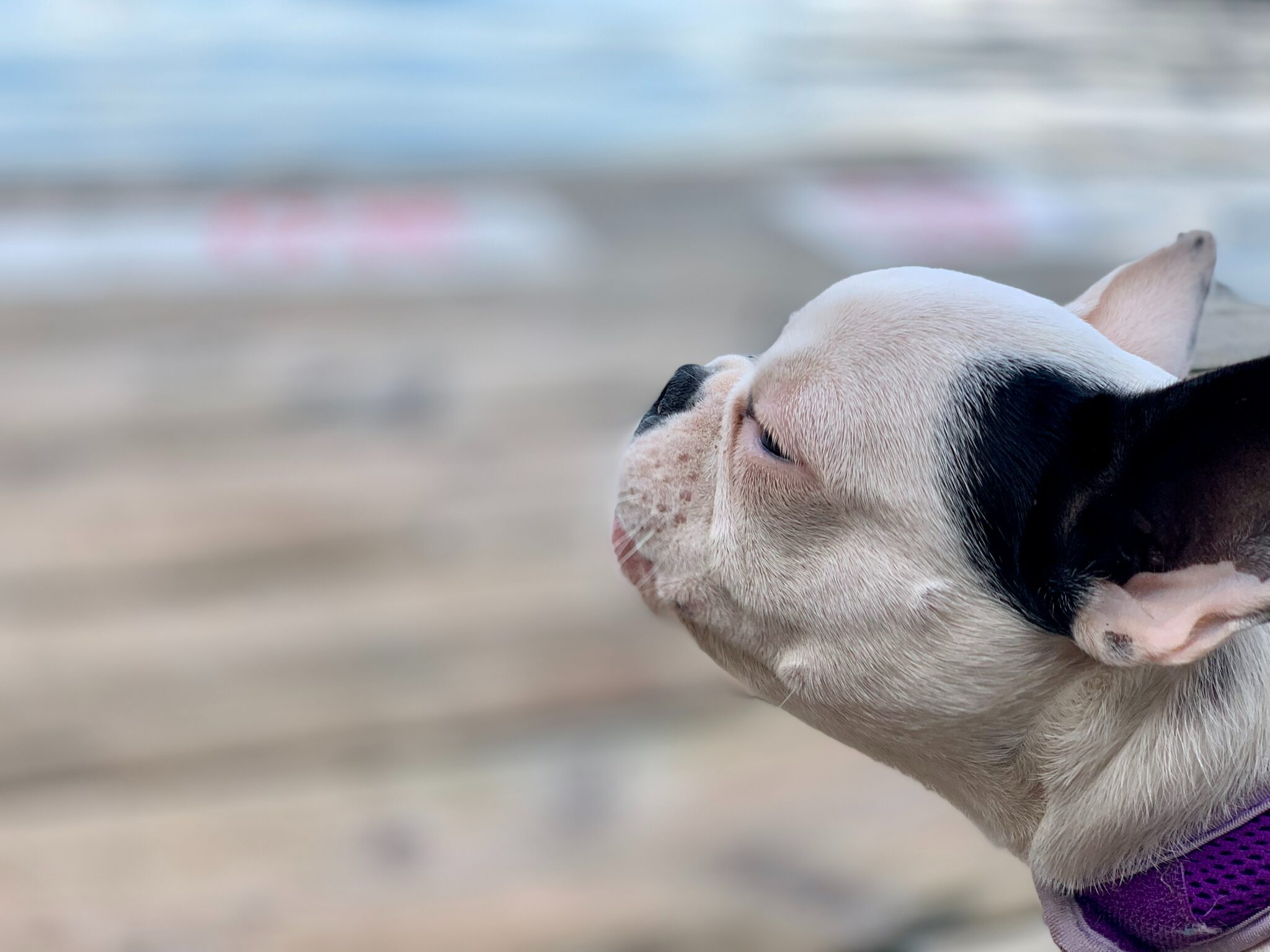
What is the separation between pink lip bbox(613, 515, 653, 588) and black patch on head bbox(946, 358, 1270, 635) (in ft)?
0.65

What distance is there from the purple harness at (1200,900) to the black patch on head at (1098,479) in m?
0.13

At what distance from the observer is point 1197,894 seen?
0.55 metres

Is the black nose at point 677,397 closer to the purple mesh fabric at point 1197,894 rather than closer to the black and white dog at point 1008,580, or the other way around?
the black and white dog at point 1008,580

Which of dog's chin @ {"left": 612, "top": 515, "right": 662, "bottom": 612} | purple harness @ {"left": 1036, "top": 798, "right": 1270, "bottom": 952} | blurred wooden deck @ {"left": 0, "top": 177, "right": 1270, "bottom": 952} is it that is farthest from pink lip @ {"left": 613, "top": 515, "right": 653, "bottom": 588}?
blurred wooden deck @ {"left": 0, "top": 177, "right": 1270, "bottom": 952}

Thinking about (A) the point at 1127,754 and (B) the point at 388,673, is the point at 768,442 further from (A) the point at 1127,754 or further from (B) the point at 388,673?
(B) the point at 388,673

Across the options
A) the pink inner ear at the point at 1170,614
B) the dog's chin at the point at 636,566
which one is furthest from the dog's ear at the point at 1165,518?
the dog's chin at the point at 636,566

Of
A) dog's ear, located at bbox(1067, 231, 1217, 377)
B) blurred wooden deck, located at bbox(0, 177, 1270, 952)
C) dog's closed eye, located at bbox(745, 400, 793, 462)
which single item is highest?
dog's ear, located at bbox(1067, 231, 1217, 377)

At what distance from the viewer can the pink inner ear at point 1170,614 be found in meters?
0.50

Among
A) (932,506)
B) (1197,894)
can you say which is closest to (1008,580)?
(932,506)

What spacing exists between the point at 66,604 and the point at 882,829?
1211 mm

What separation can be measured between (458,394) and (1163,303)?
162 centimetres

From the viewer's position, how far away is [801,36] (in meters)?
3.16

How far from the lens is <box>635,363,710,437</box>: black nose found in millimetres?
741

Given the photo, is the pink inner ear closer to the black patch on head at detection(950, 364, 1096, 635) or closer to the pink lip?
the black patch on head at detection(950, 364, 1096, 635)
